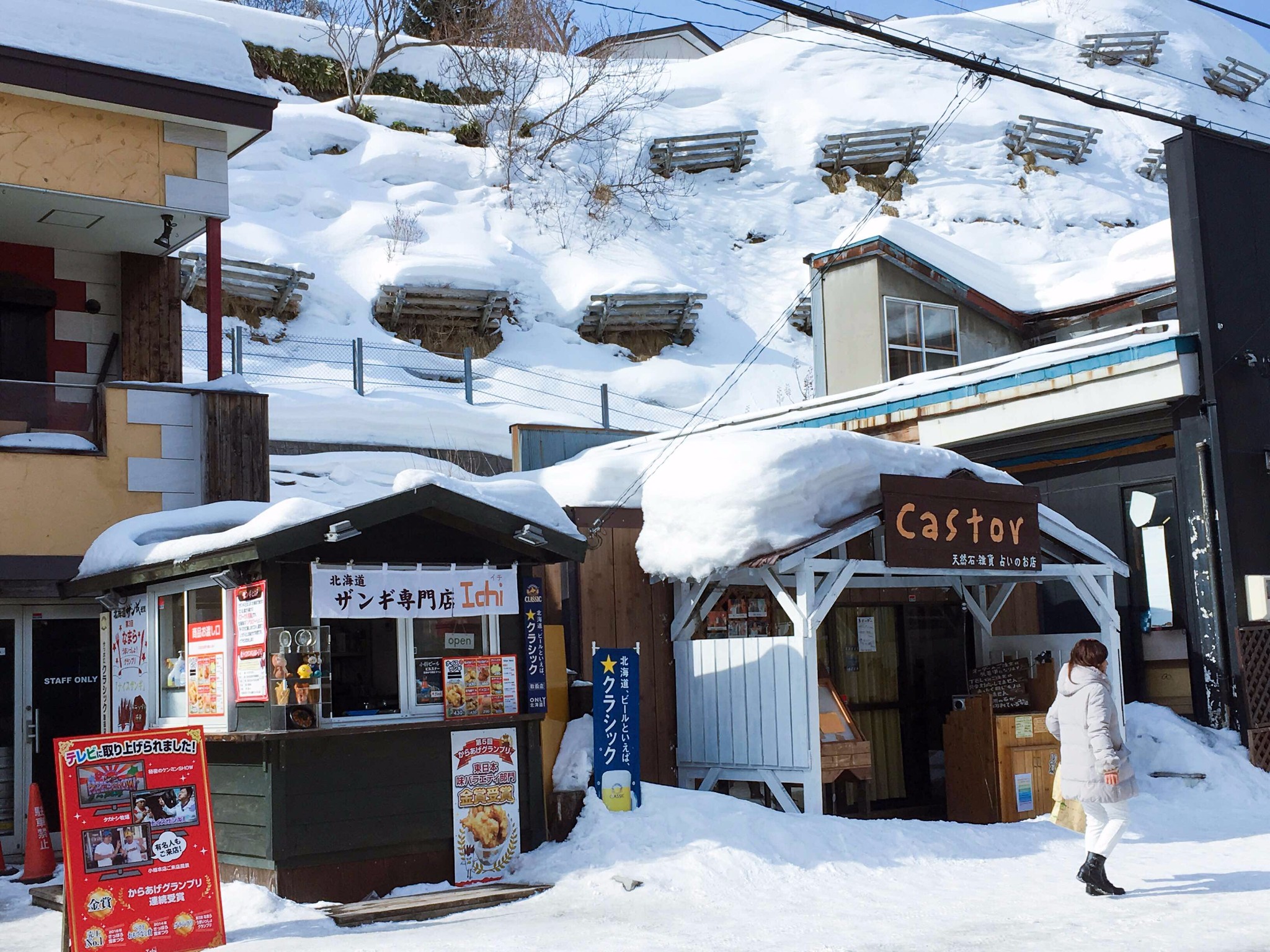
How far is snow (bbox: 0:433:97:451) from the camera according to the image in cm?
1059

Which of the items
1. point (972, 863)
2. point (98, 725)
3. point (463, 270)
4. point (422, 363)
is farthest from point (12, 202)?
point (463, 270)

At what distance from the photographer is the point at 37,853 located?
385 inches

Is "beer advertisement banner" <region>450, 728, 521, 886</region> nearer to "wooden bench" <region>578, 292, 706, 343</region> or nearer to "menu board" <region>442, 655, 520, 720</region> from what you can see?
"menu board" <region>442, 655, 520, 720</region>

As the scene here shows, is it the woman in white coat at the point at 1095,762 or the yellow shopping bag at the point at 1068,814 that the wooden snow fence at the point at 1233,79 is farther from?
the woman in white coat at the point at 1095,762

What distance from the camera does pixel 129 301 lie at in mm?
12672

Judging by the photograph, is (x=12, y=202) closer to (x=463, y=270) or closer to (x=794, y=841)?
(x=794, y=841)

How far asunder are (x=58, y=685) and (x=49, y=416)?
229cm

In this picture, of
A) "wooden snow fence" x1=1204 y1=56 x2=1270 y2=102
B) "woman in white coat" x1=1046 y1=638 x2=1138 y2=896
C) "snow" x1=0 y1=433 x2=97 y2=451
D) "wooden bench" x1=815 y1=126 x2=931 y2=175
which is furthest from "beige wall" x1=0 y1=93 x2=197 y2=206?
"wooden snow fence" x1=1204 y1=56 x2=1270 y2=102

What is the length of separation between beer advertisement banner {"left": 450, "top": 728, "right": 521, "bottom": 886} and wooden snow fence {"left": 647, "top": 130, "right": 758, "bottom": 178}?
1433 inches

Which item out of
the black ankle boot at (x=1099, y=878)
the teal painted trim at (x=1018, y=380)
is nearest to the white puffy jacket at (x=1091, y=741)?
the black ankle boot at (x=1099, y=878)

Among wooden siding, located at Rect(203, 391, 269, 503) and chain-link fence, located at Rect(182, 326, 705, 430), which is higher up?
chain-link fence, located at Rect(182, 326, 705, 430)

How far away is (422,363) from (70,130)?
18.3 meters

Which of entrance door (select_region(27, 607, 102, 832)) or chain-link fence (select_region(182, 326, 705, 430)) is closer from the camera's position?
entrance door (select_region(27, 607, 102, 832))

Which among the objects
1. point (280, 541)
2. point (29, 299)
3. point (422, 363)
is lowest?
point (280, 541)
